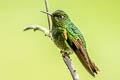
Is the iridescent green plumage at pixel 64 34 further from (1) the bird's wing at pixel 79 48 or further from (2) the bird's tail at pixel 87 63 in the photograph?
(2) the bird's tail at pixel 87 63

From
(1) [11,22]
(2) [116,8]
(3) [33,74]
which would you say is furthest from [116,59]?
(1) [11,22]

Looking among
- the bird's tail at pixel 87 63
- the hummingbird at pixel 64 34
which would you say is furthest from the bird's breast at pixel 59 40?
the bird's tail at pixel 87 63

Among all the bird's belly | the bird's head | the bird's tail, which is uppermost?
the bird's head

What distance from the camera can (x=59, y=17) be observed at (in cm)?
199

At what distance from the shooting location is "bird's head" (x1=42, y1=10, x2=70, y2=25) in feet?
6.40

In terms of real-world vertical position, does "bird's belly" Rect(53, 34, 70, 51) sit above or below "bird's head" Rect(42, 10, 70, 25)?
below

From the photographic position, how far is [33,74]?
3203mm

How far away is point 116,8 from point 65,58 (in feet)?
6.45

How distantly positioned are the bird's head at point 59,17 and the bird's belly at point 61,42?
0.07 m

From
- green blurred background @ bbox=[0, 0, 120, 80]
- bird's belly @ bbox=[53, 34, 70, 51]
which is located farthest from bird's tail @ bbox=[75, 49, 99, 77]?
green blurred background @ bbox=[0, 0, 120, 80]

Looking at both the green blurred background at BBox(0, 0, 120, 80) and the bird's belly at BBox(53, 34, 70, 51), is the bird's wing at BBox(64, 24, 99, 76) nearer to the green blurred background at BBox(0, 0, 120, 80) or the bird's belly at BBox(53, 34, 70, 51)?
the bird's belly at BBox(53, 34, 70, 51)

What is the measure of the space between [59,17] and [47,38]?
1.21 metres

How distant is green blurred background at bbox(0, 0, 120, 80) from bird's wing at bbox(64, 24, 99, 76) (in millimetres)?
927

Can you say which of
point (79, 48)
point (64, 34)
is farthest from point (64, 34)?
point (79, 48)
